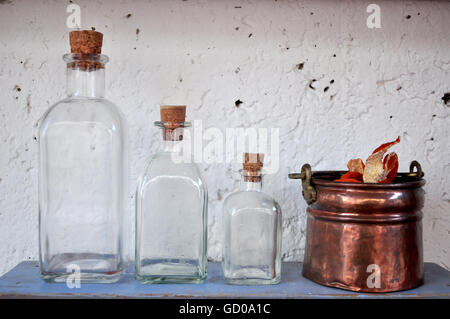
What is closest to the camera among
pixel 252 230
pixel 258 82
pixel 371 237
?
pixel 371 237

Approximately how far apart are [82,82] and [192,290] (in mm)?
401

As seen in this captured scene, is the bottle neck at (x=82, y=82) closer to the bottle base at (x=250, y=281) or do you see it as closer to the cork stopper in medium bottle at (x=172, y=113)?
the cork stopper in medium bottle at (x=172, y=113)

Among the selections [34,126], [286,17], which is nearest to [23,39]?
[34,126]

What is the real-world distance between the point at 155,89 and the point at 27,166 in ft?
0.98

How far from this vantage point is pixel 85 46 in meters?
0.71

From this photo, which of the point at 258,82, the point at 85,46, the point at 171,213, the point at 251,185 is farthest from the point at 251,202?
the point at 85,46

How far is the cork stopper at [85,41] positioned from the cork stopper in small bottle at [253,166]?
312 mm

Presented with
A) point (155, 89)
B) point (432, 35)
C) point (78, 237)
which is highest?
point (432, 35)

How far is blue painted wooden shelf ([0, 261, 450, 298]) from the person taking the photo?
64 centimetres

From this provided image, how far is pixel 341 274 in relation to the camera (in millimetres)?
659

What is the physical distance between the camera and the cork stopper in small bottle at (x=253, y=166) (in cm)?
71

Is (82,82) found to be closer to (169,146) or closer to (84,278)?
(169,146)
